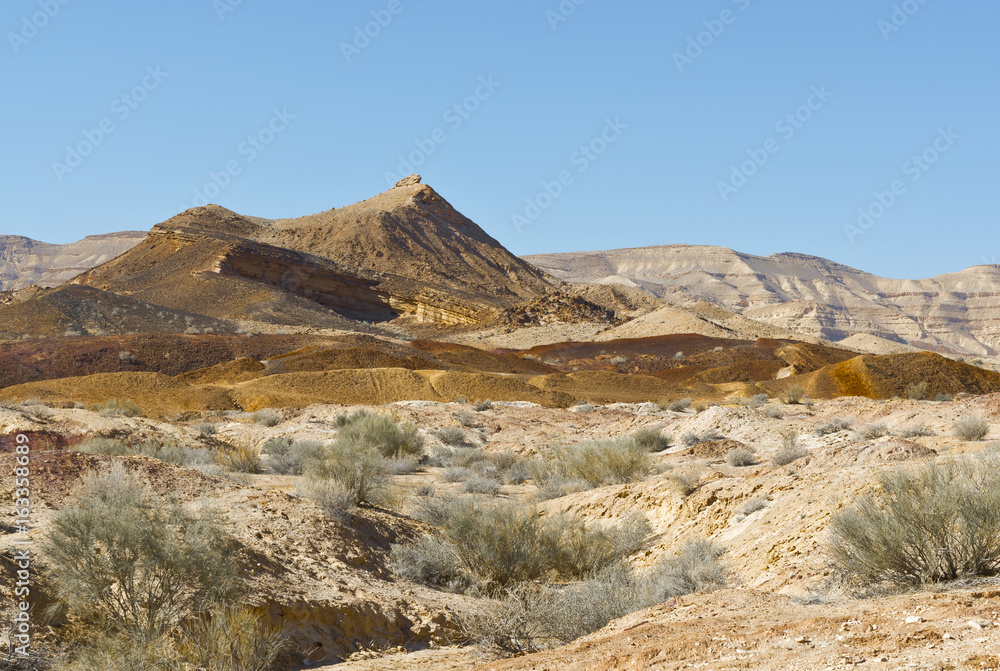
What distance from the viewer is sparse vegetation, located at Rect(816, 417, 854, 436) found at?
16.2m

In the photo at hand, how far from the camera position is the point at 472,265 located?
9281 cm

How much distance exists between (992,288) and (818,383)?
166042mm

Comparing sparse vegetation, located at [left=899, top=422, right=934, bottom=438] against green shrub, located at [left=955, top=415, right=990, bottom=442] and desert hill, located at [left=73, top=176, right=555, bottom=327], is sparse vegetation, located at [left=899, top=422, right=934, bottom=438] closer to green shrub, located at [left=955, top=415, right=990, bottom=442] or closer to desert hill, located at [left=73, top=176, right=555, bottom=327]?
green shrub, located at [left=955, top=415, right=990, bottom=442]

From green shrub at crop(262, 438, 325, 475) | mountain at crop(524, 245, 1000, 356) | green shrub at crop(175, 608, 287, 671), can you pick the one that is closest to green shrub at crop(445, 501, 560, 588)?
green shrub at crop(175, 608, 287, 671)

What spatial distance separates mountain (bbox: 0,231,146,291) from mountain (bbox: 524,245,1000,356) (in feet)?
370

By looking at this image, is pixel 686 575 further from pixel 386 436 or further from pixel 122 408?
pixel 122 408

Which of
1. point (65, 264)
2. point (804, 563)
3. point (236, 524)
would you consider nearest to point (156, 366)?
point (236, 524)

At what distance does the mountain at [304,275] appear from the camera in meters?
49.1

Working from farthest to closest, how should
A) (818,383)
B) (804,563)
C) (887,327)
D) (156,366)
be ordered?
(887,327) → (156,366) → (818,383) → (804,563)

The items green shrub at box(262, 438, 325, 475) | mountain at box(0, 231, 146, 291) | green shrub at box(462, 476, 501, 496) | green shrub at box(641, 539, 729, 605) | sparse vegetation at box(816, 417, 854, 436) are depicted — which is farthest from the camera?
mountain at box(0, 231, 146, 291)

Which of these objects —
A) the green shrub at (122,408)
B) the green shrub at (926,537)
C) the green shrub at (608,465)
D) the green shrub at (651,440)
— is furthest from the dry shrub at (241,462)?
the green shrub at (926,537)

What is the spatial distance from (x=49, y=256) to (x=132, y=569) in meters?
208

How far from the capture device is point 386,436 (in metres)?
17.8

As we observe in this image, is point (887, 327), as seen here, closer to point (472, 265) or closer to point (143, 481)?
point (472, 265)
